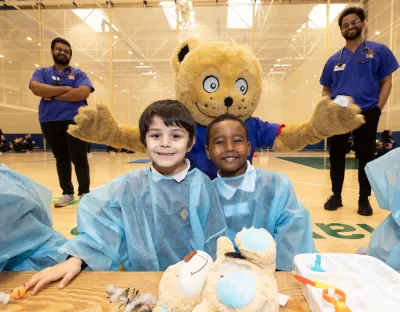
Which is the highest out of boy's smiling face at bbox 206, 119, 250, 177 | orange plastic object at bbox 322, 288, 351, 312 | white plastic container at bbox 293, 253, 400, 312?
boy's smiling face at bbox 206, 119, 250, 177

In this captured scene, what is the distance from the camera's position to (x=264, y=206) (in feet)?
3.52

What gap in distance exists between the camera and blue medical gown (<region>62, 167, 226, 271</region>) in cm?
94

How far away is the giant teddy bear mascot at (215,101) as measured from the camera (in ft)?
4.19

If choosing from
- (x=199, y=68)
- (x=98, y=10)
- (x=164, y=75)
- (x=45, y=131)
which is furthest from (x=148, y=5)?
(x=199, y=68)

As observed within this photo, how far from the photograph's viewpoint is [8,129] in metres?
10.4

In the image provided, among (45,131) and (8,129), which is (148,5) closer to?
(45,131)

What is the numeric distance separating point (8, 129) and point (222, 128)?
11.4 m

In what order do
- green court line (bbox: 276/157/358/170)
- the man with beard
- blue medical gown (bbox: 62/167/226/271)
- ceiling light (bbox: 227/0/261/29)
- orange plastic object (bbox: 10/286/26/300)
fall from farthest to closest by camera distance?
ceiling light (bbox: 227/0/261/29)
green court line (bbox: 276/157/358/170)
the man with beard
blue medical gown (bbox: 62/167/226/271)
orange plastic object (bbox: 10/286/26/300)

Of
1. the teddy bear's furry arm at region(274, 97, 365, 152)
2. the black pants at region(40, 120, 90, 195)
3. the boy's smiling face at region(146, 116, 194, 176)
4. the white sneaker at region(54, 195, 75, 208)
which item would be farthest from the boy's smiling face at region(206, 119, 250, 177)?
the white sneaker at region(54, 195, 75, 208)

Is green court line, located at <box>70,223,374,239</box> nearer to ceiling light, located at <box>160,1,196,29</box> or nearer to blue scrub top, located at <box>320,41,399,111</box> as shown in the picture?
blue scrub top, located at <box>320,41,399,111</box>

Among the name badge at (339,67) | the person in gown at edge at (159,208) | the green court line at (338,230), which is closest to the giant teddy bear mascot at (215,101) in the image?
the person in gown at edge at (159,208)

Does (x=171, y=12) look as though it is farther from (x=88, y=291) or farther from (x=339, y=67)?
(x=88, y=291)

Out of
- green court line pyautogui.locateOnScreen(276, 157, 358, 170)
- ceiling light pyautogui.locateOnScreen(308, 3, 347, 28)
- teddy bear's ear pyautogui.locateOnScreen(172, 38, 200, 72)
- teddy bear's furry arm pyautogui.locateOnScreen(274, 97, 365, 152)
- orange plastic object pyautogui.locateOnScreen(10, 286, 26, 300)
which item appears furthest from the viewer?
ceiling light pyautogui.locateOnScreen(308, 3, 347, 28)

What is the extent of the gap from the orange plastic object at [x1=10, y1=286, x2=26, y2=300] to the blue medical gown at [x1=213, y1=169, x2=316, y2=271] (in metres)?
0.61
